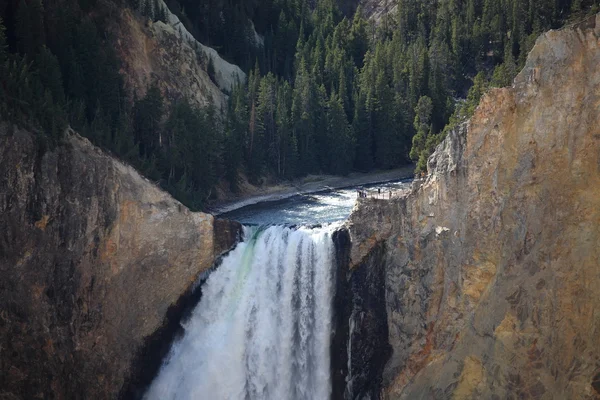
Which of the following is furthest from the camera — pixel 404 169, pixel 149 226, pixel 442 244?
pixel 404 169

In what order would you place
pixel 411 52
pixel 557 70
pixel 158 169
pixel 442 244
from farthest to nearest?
pixel 411 52 → pixel 158 169 → pixel 442 244 → pixel 557 70

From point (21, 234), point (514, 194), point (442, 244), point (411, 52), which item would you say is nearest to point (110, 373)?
point (21, 234)

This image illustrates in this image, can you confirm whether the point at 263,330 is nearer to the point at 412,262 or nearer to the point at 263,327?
the point at 263,327

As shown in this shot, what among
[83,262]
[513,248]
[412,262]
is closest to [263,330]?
[412,262]

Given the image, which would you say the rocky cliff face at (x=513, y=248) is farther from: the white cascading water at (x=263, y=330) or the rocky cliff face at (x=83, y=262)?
the rocky cliff face at (x=83, y=262)

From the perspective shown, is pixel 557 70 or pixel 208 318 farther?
pixel 208 318

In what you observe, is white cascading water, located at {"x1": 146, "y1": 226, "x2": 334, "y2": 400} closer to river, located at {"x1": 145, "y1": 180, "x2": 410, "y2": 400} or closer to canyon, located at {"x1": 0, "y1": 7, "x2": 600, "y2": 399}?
river, located at {"x1": 145, "y1": 180, "x2": 410, "y2": 400}

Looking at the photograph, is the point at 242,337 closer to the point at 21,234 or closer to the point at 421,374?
the point at 421,374

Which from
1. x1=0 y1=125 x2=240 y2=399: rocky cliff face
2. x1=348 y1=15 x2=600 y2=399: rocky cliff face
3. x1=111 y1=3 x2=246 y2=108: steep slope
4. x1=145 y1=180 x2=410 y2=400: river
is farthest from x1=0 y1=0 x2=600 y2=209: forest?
x1=348 y1=15 x2=600 y2=399: rocky cliff face
